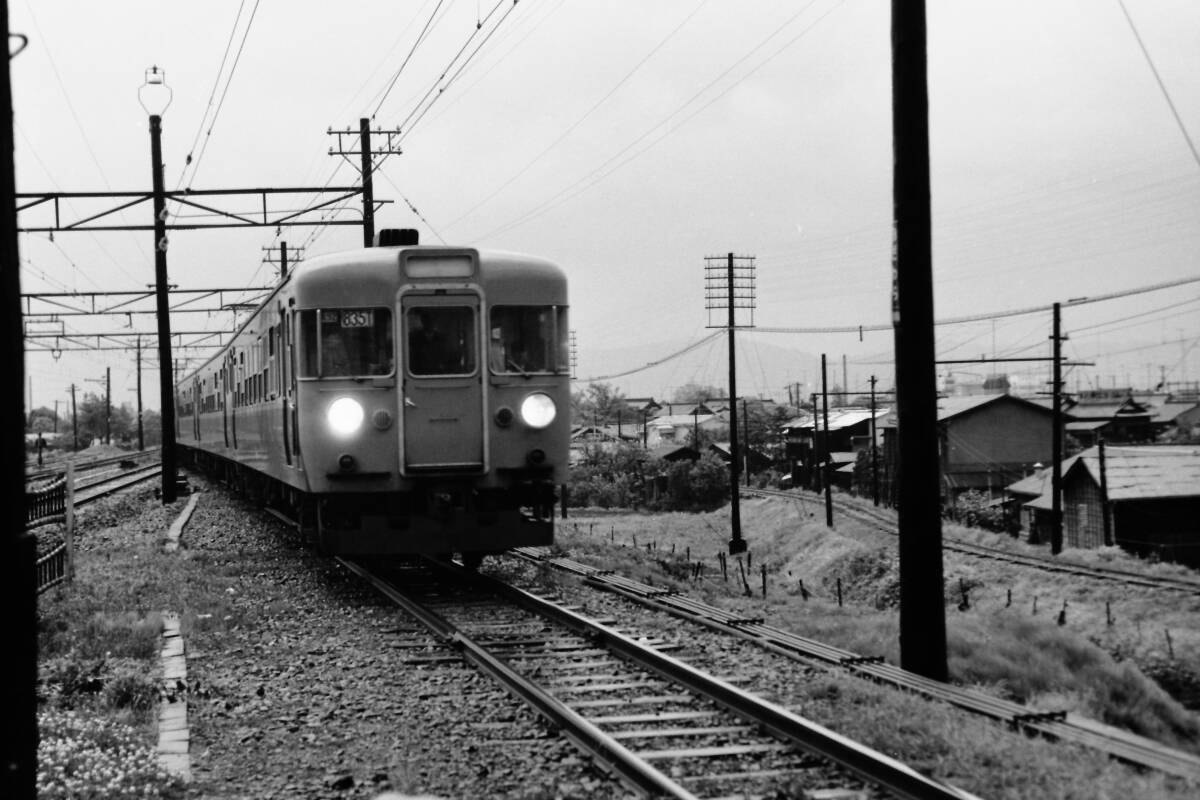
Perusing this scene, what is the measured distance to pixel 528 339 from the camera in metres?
11.0

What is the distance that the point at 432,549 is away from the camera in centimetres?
1063

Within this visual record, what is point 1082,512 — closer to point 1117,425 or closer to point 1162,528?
point 1162,528

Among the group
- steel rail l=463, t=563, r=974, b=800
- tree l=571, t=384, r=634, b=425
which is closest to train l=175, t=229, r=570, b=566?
steel rail l=463, t=563, r=974, b=800

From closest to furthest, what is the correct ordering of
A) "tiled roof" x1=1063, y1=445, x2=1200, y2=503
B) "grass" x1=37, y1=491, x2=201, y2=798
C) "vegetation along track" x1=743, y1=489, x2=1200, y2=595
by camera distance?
"grass" x1=37, y1=491, x2=201, y2=798 → "vegetation along track" x1=743, y1=489, x2=1200, y2=595 → "tiled roof" x1=1063, y1=445, x2=1200, y2=503

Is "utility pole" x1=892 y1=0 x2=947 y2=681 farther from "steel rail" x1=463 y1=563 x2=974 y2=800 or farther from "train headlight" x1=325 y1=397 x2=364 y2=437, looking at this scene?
"train headlight" x1=325 y1=397 x2=364 y2=437

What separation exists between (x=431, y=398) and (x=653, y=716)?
205 inches

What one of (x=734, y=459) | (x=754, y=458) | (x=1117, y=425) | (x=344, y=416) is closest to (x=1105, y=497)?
(x=734, y=459)

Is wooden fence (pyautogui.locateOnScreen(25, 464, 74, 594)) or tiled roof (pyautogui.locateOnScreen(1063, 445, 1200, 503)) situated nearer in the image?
wooden fence (pyautogui.locateOnScreen(25, 464, 74, 594))

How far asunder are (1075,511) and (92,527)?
29.8 m

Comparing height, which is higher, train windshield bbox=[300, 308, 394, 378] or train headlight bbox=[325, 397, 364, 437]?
train windshield bbox=[300, 308, 394, 378]

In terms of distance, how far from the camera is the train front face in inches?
418

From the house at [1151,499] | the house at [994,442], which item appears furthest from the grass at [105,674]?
the house at [994,442]

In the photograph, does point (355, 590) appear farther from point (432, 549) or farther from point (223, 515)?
point (223, 515)

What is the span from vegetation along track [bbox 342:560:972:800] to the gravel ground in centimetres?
16
